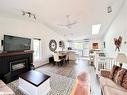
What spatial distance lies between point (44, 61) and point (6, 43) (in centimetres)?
327

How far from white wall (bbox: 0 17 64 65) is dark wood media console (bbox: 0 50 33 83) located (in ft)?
2.89

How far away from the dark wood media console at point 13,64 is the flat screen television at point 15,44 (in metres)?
0.22

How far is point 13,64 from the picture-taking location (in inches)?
151

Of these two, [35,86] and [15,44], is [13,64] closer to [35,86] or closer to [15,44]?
[15,44]

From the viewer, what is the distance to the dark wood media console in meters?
3.33

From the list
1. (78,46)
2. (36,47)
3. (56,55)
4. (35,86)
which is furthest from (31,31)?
(78,46)

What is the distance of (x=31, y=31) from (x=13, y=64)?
7.22 feet

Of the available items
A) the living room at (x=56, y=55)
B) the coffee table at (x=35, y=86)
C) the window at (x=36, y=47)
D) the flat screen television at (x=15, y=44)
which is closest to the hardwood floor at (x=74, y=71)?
the living room at (x=56, y=55)

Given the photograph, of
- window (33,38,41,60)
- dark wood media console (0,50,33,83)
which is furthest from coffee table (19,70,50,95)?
window (33,38,41,60)

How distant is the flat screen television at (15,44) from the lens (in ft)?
11.5

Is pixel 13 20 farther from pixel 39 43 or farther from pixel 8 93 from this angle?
pixel 8 93

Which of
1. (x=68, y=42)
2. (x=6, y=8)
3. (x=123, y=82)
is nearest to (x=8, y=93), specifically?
(x=123, y=82)

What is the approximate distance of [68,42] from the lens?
11.2 meters

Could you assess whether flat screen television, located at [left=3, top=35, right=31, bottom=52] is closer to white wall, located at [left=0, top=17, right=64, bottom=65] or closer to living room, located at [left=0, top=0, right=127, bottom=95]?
living room, located at [left=0, top=0, right=127, bottom=95]
